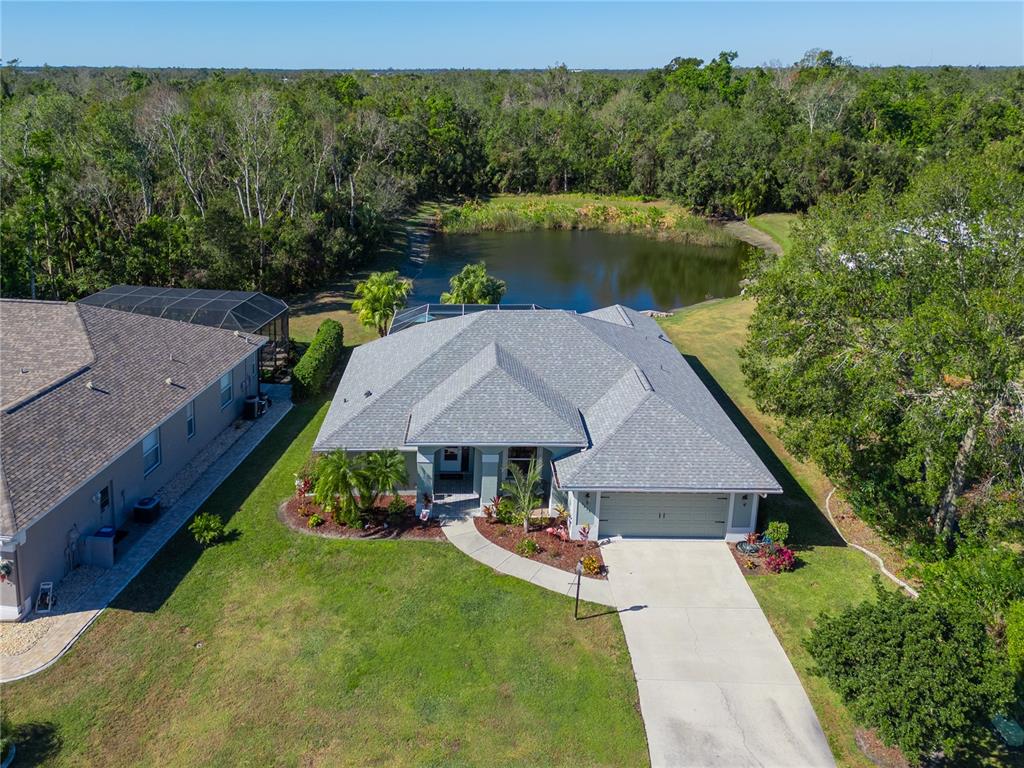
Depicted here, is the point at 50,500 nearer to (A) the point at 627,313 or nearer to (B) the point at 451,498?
(B) the point at 451,498

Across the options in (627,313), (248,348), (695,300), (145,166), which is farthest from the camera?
(695,300)

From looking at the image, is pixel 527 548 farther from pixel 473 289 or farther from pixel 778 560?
pixel 473 289

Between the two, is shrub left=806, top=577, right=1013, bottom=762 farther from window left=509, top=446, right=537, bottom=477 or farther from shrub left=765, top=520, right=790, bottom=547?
window left=509, top=446, right=537, bottom=477

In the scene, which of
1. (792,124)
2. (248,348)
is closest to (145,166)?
(248,348)

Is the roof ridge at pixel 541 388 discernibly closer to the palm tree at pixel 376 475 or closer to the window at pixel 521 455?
the window at pixel 521 455

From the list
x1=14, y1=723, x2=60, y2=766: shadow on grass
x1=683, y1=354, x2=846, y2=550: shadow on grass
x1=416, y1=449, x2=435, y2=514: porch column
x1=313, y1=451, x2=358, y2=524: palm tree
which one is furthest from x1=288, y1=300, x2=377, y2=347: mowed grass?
x1=14, y1=723, x2=60, y2=766: shadow on grass

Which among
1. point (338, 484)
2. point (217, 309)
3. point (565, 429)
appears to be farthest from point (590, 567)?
point (217, 309)
